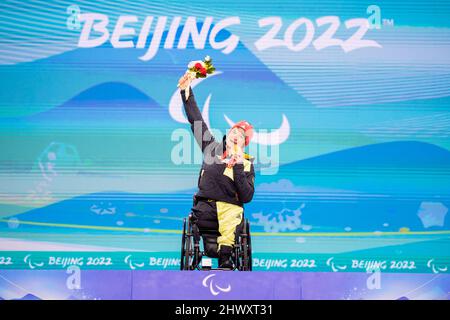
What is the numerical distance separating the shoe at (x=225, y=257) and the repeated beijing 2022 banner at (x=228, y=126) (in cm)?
134

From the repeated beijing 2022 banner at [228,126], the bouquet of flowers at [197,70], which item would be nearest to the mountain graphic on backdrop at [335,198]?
the repeated beijing 2022 banner at [228,126]

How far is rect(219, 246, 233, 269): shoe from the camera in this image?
5.86m

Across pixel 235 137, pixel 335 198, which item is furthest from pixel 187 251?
pixel 335 198

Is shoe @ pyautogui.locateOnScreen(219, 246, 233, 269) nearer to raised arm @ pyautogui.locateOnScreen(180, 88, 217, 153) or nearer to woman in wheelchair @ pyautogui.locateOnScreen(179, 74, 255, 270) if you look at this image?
woman in wheelchair @ pyautogui.locateOnScreen(179, 74, 255, 270)

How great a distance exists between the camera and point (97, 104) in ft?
23.9

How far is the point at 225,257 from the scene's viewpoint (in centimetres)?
588

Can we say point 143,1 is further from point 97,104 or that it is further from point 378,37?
point 378,37

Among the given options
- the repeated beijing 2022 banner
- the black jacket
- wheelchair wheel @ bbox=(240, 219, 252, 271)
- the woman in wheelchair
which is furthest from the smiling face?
the repeated beijing 2022 banner

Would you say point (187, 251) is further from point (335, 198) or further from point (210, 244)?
point (335, 198)

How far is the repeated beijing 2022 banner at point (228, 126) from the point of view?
7.21 meters

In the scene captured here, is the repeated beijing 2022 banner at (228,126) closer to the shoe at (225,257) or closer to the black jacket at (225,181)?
the black jacket at (225,181)

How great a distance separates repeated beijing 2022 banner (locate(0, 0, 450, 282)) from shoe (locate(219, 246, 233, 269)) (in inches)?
52.8

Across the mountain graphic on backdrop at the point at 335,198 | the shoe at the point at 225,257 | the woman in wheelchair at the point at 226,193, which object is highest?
the mountain graphic on backdrop at the point at 335,198
